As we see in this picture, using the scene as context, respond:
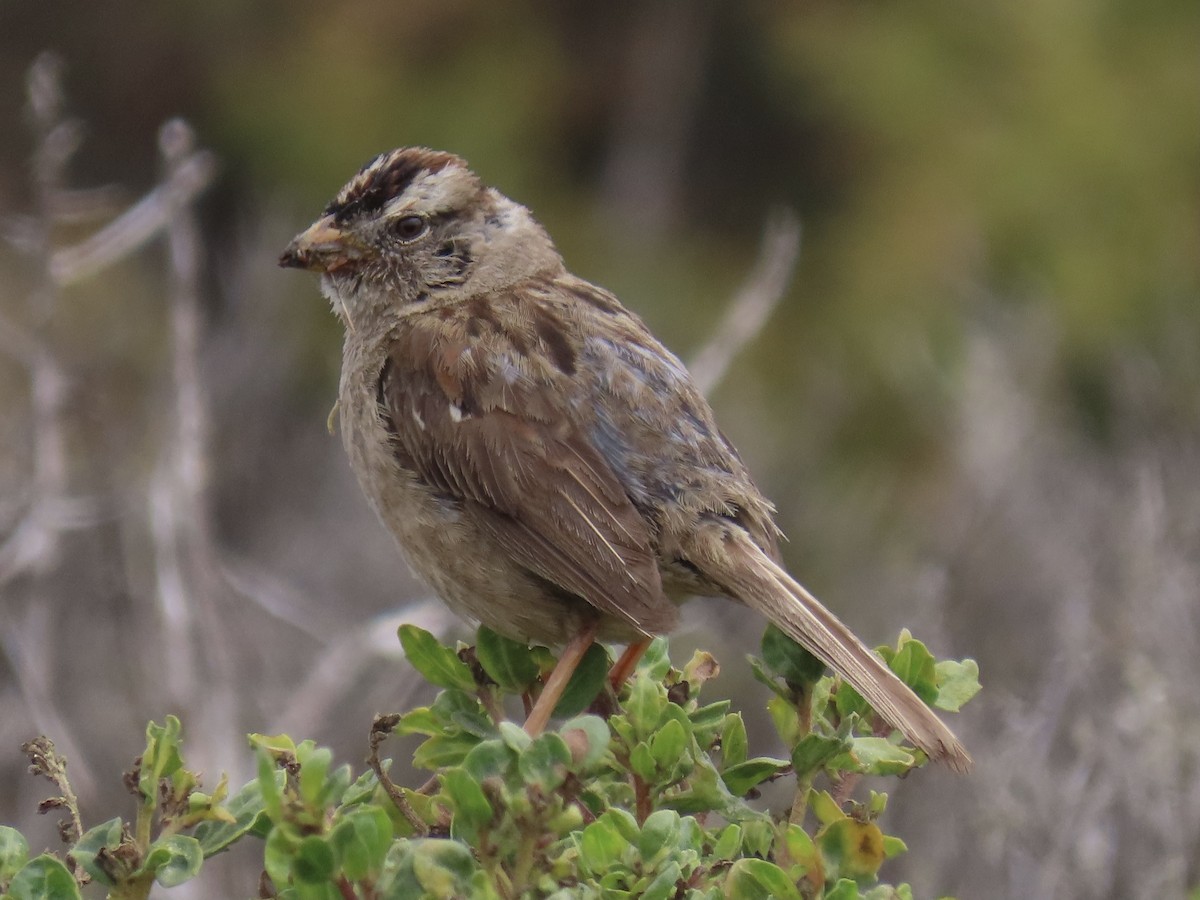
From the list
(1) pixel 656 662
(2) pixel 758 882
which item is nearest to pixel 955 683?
(1) pixel 656 662

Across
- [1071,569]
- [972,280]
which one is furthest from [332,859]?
[972,280]

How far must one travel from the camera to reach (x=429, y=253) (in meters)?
4.25

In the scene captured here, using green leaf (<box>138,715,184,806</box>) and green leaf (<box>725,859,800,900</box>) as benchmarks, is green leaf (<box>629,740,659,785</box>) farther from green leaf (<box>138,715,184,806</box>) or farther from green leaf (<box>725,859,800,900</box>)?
green leaf (<box>138,715,184,806</box>)

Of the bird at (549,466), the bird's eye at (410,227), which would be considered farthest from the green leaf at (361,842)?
the bird's eye at (410,227)

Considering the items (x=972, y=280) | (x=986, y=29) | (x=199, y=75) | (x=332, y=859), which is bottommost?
(x=332, y=859)

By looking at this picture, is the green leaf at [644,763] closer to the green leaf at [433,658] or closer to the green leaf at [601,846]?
the green leaf at [601,846]

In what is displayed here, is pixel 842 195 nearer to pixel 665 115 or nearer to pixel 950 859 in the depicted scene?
pixel 665 115

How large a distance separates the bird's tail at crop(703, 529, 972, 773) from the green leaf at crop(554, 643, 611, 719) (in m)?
0.32

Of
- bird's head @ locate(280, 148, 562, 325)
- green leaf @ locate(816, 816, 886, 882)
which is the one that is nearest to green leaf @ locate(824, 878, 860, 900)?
green leaf @ locate(816, 816, 886, 882)

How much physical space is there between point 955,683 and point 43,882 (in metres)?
1.40

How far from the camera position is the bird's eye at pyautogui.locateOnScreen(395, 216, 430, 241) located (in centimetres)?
424

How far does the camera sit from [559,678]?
3.06 metres

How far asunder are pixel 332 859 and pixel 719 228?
16.9 m

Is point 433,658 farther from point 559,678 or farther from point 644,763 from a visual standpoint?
point 644,763
